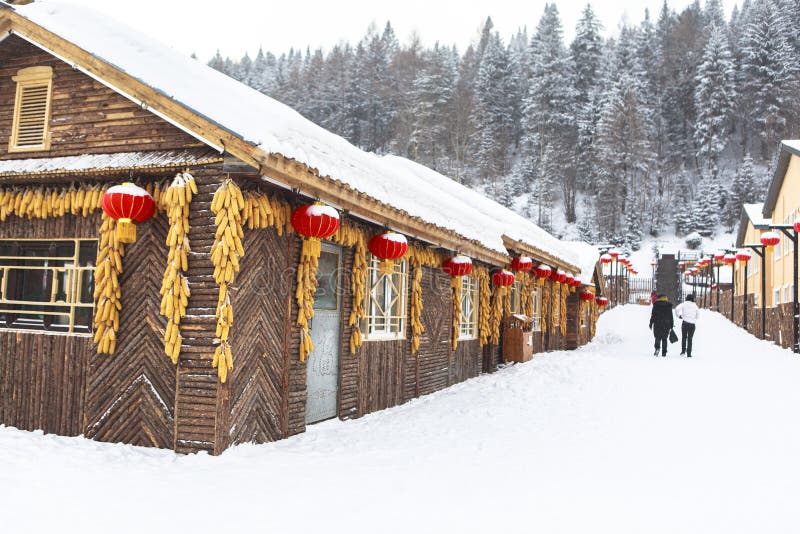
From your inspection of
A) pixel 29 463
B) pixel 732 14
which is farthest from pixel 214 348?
pixel 732 14

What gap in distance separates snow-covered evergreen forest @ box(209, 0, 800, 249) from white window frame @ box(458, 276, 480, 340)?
40892 mm

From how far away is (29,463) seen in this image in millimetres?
5707

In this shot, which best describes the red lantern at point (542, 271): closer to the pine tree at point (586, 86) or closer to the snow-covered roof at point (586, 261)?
the snow-covered roof at point (586, 261)

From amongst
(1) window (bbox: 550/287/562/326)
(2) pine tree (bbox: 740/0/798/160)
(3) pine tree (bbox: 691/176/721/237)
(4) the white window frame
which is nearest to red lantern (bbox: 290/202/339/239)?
(4) the white window frame

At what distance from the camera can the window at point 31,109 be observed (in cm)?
732

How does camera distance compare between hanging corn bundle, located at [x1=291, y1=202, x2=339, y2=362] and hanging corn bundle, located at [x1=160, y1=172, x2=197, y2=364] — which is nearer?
hanging corn bundle, located at [x1=160, y1=172, x2=197, y2=364]

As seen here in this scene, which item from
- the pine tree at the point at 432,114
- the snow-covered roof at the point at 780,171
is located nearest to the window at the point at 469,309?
the snow-covered roof at the point at 780,171

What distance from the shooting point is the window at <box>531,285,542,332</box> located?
61.8ft

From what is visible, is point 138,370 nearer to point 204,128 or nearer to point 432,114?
point 204,128

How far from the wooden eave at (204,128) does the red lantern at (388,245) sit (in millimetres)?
Result: 299

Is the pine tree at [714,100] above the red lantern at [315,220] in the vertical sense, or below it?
above

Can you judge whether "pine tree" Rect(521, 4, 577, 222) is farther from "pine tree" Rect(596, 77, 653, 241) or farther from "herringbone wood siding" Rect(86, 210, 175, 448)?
"herringbone wood siding" Rect(86, 210, 175, 448)

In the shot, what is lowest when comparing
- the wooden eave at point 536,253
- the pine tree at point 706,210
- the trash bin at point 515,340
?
the trash bin at point 515,340

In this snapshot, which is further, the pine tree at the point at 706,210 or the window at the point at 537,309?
the pine tree at the point at 706,210
